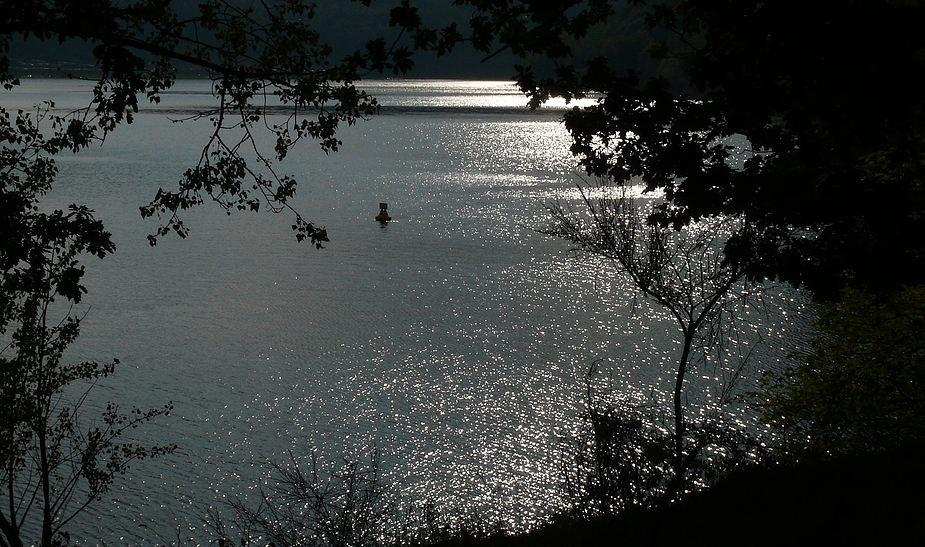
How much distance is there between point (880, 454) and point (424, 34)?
1221 centimetres

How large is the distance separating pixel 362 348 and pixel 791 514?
25760 millimetres

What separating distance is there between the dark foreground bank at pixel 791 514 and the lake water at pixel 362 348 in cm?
810

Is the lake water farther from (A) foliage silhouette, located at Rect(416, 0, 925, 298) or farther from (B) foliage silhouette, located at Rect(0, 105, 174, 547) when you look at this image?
(A) foliage silhouette, located at Rect(416, 0, 925, 298)

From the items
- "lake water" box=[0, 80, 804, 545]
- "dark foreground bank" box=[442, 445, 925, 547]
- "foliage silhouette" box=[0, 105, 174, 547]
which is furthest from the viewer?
"lake water" box=[0, 80, 804, 545]

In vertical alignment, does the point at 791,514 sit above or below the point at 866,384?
above

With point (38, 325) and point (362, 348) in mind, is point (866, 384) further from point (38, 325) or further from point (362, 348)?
point (362, 348)

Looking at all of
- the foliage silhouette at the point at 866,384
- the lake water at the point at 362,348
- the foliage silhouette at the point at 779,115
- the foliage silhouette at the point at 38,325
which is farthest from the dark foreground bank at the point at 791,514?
the foliage silhouette at the point at 38,325

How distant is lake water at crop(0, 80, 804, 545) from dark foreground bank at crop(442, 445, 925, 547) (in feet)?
26.6

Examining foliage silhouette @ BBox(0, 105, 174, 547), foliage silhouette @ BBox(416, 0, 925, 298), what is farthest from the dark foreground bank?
foliage silhouette @ BBox(0, 105, 174, 547)

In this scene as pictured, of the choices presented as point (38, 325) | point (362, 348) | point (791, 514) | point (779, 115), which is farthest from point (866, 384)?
point (362, 348)

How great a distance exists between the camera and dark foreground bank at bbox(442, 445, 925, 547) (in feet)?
38.6

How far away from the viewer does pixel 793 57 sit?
11094mm

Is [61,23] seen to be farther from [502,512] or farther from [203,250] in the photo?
[203,250]

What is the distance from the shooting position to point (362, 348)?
36406mm
